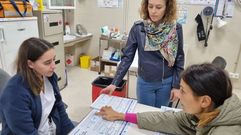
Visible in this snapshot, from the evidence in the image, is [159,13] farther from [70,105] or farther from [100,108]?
[70,105]

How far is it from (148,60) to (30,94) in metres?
0.80

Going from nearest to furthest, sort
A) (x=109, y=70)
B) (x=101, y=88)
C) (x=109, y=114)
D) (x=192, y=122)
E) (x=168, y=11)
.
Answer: (x=192, y=122)
(x=109, y=114)
(x=168, y=11)
(x=101, y=88)
(x=109, y=70)

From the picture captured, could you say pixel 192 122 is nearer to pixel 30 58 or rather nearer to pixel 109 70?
pixel 30 58

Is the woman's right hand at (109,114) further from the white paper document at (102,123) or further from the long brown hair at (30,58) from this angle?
the long brown hair at (30,58)

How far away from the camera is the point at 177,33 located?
4.57 ft

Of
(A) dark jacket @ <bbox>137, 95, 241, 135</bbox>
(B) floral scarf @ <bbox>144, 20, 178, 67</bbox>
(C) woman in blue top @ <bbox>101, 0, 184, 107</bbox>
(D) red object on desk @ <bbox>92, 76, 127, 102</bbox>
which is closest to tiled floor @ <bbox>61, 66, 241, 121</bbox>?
(D) red object on desk @ <bbox>92, 76, 127, 102</bbox>

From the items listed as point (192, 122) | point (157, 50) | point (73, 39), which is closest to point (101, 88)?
point (157, 50)

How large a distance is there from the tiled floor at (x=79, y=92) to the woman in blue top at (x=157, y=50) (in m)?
1.01

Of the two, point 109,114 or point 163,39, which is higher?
point 163,39

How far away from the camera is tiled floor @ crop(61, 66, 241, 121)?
8.20 ft

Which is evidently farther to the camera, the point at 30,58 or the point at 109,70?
the point at 109,70

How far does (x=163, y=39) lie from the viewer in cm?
139

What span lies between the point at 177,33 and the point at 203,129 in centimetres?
74

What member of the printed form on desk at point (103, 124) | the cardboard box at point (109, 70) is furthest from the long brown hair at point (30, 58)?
the cardboard box at point (109, 70)
